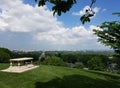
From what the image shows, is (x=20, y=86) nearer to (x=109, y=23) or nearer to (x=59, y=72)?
(x=59, y=72)

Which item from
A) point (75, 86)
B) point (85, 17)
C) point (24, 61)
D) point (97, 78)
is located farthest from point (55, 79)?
point (85, 17)

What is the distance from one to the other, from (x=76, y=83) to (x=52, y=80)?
212 centimetres

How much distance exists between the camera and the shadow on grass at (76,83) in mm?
20953

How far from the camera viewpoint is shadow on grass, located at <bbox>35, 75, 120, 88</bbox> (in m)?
21.0

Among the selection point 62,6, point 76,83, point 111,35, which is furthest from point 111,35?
point 62,6

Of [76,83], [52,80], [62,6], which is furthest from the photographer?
[52,80]

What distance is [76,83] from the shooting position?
22.1 m

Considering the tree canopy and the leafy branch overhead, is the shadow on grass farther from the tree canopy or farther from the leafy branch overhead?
the leafy branch overhead

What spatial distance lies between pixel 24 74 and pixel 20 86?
12.5 feet

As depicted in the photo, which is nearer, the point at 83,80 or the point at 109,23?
the point at 83,80

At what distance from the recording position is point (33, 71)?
84.2ft

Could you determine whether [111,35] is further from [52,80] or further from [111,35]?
[52,80]

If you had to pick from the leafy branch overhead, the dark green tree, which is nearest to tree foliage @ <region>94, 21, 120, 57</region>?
the dark green tree

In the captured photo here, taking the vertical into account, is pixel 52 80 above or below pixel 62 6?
below
